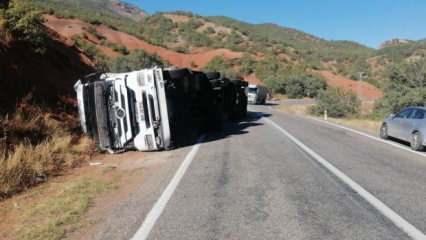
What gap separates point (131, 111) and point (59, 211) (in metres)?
7.25

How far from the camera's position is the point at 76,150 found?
14797 mm

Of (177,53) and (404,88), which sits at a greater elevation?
(177,53)

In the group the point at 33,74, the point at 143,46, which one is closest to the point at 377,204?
the point at 33,74

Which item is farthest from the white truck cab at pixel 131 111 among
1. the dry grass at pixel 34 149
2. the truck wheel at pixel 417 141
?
the truck wheel at pixel 417 141

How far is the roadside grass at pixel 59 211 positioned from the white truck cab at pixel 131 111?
15.2ft

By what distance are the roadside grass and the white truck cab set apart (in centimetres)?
463

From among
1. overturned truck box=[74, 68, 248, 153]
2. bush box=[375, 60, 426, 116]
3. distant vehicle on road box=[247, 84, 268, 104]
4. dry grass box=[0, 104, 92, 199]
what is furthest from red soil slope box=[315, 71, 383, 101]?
dry grass box=[0, 104, 92, 199]

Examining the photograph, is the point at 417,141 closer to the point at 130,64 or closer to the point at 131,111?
the point at 131,111

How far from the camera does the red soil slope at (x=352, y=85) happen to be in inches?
3415

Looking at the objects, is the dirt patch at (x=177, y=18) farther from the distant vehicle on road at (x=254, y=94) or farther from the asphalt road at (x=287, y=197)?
the asphalt road at (x=287, y=197)

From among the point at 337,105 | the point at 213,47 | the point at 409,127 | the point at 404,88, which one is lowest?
the point at 337,105

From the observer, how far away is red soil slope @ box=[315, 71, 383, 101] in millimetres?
86744

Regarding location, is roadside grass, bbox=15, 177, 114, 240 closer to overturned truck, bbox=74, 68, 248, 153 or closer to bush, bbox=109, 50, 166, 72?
overturned truck, bbox=74, 68, 248, 153

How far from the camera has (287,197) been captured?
29.2ft
